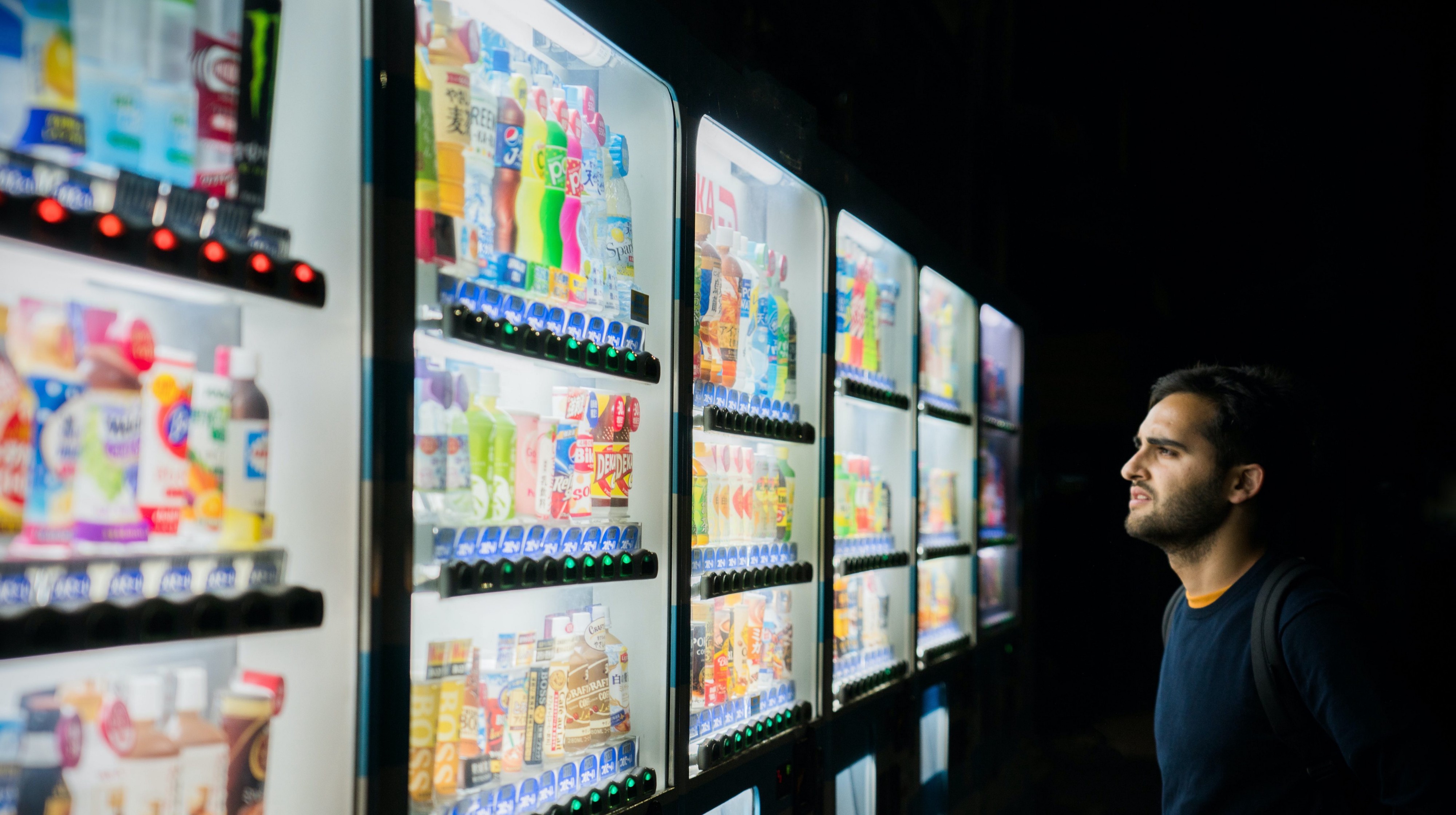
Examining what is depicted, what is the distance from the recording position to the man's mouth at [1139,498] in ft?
7.54

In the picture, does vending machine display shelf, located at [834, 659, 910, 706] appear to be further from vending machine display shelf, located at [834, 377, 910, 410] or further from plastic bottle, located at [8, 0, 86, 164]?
plastic bottle, located at [8, 0, 86, 164]

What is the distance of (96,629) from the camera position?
3.47 feet

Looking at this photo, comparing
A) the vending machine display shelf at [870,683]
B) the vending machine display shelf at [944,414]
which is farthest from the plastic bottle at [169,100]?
the vending machine display shelf at [944,414]

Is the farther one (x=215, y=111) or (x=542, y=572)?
(x=542, y=572)

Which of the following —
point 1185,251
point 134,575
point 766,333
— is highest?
point 1185,251

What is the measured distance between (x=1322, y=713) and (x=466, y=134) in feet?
6.26

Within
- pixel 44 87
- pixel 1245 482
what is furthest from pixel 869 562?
pixel 44 87

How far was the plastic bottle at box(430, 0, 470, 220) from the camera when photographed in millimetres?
1688

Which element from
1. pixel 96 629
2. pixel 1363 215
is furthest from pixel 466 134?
pixel 1363 215

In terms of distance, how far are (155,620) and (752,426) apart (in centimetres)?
162

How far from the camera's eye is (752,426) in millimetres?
2537

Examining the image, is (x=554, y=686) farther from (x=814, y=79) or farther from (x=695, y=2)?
(x=814, y=79)

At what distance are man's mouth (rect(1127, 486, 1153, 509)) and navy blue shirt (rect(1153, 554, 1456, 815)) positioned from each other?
0.92 ft

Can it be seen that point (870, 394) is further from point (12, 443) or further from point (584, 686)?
point (12, 443)
